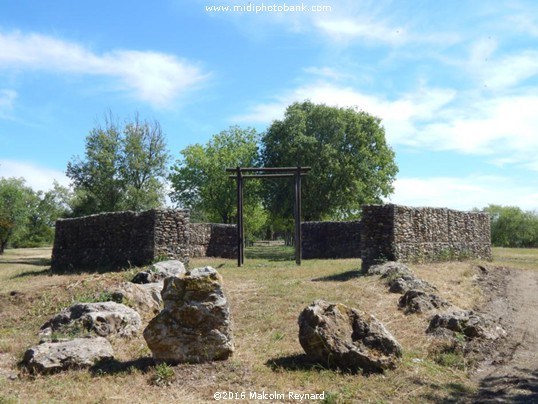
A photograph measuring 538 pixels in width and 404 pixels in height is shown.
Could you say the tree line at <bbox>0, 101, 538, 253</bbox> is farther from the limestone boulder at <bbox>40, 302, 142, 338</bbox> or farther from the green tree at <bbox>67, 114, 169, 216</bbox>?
the limestone boulder at <bbox>40, 302, 142, 338</bbox>

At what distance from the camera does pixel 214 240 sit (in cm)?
3238

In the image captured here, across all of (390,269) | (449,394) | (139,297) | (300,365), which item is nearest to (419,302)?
(390,269)

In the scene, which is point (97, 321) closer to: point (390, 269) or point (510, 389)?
point (510, 389)

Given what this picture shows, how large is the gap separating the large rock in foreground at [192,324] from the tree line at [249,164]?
86.2 ft

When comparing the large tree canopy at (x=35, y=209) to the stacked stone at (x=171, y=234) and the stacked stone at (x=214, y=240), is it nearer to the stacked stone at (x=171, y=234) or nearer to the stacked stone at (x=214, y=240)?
the stacked stone at (x=214, y=240)

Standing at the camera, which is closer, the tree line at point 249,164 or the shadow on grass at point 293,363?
the shadow on grass at point 293,363

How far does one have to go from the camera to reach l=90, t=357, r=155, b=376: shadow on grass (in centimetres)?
766

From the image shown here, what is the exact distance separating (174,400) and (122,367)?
175cm

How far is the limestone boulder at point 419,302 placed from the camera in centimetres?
1158

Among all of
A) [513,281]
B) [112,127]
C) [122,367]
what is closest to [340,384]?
[122,367]

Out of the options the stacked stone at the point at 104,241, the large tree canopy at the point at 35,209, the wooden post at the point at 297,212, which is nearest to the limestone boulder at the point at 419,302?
the wooden post at the point at 297,212

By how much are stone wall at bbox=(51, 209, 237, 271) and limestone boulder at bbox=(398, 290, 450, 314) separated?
33.7 feet

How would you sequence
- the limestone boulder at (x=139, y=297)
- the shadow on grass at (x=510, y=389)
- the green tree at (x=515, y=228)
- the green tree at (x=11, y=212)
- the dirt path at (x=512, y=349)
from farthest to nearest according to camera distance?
the green tree at (x=515, y=228)
the green tree at (x=11, y=212)
the limestone boulder at (x=139, y=297)
the dirt path at (x=512, y=349)
the shadow on grass at (x=510, y=389)

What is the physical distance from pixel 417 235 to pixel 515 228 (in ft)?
171
